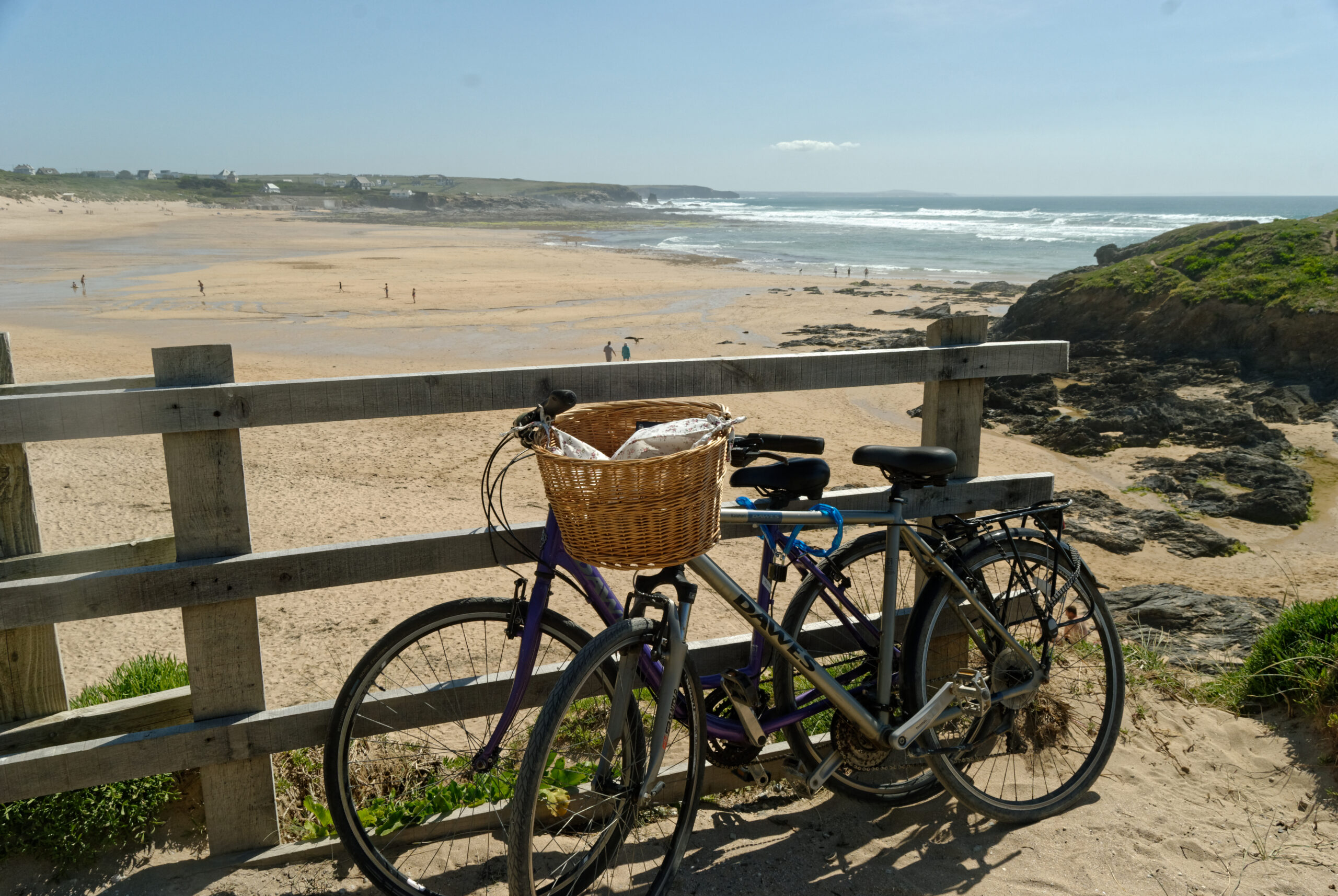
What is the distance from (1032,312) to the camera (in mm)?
20578

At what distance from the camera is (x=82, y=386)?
304 cm

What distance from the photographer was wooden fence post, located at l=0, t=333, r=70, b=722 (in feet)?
9.22

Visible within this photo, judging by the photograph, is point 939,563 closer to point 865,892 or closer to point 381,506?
point 865,892

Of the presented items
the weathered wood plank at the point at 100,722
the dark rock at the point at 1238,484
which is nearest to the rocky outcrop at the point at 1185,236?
the dark rock at the point at 1238,484

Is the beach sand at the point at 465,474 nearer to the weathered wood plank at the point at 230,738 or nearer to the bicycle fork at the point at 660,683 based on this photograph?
the weathered wood plank at the point at 230,738

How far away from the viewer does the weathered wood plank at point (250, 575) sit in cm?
263

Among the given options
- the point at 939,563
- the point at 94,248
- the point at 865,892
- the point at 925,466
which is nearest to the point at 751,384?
the point at 925,466

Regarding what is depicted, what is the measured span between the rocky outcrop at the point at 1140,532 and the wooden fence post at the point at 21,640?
8102 mm

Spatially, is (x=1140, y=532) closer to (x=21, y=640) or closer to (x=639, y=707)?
(x=639, y=707)

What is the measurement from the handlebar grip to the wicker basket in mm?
337

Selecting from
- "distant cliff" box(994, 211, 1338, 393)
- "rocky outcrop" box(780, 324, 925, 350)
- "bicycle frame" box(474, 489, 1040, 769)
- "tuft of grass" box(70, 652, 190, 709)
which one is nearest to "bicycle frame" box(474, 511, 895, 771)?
"bicycle frame" box(474, 489, 1040, 769)

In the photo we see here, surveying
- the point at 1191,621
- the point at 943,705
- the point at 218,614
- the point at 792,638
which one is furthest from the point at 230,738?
the point at 1191,621

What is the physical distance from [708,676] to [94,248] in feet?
182

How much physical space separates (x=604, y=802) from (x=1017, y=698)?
61.5 inches
